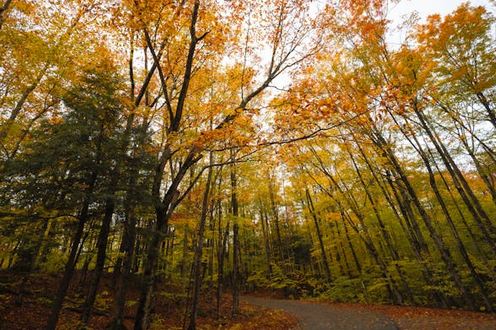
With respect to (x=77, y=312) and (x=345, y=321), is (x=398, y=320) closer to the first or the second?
(x=345, y=321)

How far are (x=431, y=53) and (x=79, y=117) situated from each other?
12890 mm

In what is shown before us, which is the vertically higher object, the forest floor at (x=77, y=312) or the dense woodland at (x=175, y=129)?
the dense woodland at (x=175, y=129)

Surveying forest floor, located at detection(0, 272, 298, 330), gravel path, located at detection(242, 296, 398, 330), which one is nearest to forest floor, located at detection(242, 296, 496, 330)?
gravel path, located at detection(242, 296, 398, 330)

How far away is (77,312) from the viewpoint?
33.8ft

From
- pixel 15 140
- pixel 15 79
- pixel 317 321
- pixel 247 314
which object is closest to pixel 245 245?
pixel 247 314

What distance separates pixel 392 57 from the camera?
33.2ft

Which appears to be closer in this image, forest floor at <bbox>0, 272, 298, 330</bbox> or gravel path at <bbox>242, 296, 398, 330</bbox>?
forest floor at <bbox>0, 272, 298, 330</bbox>

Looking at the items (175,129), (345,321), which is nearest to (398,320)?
(345,321)

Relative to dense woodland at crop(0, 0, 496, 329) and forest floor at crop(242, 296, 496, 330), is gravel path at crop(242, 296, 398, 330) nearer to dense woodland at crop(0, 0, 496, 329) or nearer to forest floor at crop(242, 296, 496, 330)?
forest floor at crop(242, 296, 496, 330)

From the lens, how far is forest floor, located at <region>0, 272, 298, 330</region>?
27.9ft

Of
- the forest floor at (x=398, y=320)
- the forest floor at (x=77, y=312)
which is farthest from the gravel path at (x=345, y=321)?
the forest floor at (x=77, y=312)

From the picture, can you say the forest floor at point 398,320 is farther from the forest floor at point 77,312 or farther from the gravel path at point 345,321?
the forest floor at point 77,312

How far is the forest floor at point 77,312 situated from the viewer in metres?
8.49

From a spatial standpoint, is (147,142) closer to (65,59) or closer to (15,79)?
(65,59)
